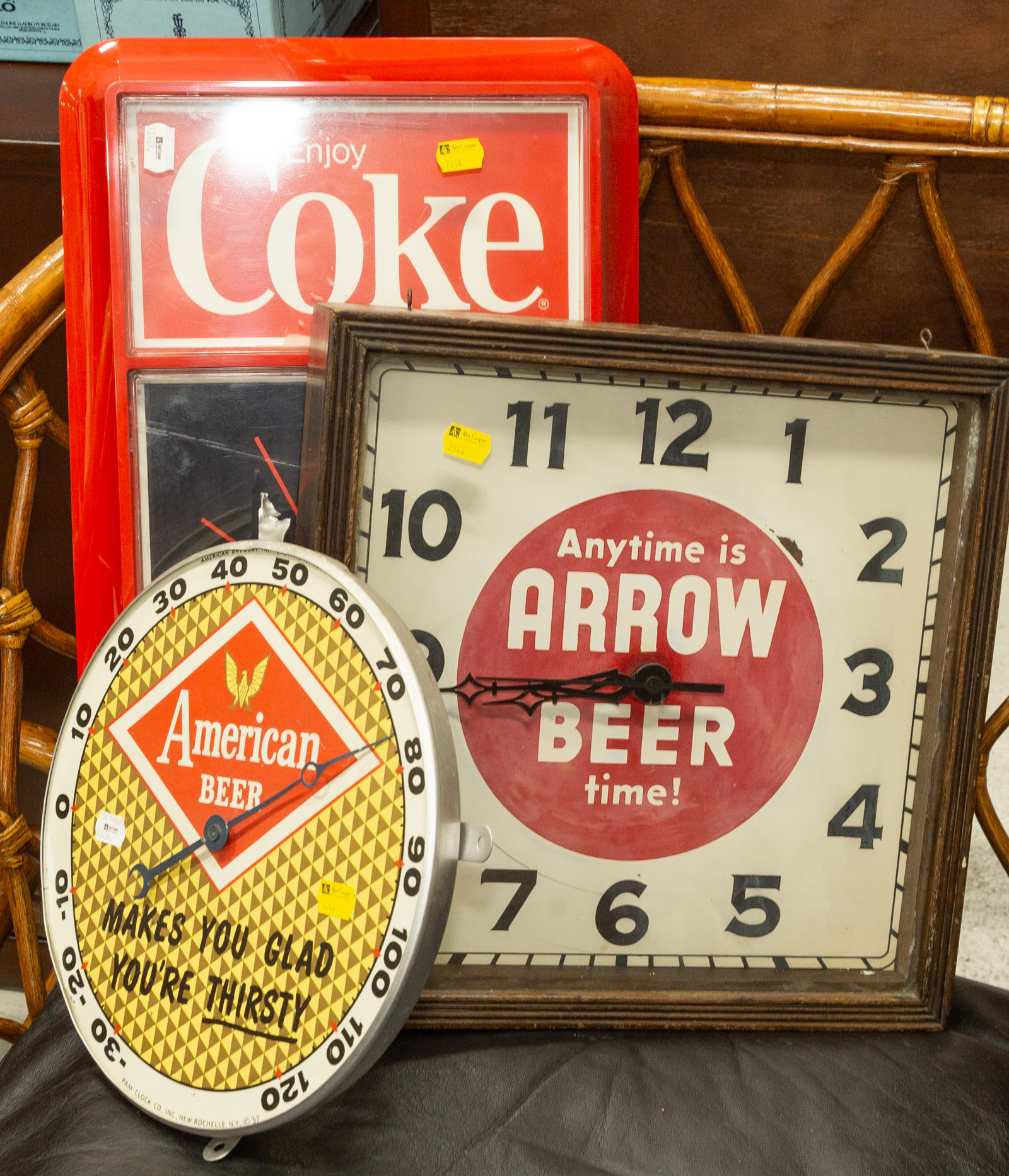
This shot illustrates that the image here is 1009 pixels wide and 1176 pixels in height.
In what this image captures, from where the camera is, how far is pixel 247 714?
2.23 feet

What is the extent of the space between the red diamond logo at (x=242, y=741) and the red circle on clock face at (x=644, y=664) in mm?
183

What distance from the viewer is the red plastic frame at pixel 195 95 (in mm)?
875

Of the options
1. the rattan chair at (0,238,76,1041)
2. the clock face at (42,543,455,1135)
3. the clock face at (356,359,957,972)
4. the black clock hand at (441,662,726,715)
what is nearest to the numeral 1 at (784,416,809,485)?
the clock face at (356,359,957,972)

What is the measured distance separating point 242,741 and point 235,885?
4.0 inches

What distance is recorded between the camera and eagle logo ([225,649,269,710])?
0.68 metres

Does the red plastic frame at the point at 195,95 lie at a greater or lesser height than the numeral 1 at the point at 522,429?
greater

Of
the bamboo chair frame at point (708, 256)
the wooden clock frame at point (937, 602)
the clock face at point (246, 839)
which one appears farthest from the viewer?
the bamboo chair frame at point (708, 256)

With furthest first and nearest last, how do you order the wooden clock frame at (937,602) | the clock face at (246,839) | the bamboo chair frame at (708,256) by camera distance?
the bamboo chair frame at (708,256), the wooden clock frame at (937,602), the clock face at (246,839)

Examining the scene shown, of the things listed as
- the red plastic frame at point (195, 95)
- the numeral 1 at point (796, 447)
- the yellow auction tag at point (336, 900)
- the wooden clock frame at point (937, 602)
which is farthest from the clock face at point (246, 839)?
the numeral 1 at point (796, 447)

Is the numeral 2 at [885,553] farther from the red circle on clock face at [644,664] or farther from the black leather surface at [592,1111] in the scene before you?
the black leather surface at [592,1111]

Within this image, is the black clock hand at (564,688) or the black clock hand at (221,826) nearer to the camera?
the black clock hand at (221,826)

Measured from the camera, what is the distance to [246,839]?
668 millimetres

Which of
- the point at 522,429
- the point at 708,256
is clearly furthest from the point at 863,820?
the point at 708,256

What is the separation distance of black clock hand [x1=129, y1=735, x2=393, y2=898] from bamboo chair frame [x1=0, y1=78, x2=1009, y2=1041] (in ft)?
1.20
